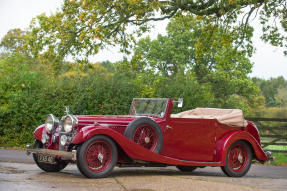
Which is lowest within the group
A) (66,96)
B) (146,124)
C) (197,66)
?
(146,124)

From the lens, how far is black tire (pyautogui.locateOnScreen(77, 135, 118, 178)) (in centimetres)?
718

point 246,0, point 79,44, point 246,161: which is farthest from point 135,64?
point 246,161

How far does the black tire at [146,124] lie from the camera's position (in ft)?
25.9

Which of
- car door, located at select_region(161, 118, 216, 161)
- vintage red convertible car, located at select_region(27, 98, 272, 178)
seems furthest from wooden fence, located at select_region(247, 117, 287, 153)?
car door, located at select_region(161, 118, 216, 161)

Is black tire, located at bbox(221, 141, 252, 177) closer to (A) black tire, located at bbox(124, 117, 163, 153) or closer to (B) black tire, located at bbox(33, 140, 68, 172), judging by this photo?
(A) black tire, located at bbox(124, 117, 163, 153)

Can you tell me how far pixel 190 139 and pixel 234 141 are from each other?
101 centimetres

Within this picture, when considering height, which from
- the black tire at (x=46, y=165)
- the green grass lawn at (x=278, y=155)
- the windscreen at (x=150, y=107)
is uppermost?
the windscreen at (x=150, y=107)

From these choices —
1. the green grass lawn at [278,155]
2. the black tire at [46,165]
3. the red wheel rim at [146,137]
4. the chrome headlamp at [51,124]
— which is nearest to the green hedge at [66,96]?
the green grass lawn at [278,155]

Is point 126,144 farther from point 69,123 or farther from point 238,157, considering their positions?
point 238,157

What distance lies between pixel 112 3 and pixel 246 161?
8.24 m

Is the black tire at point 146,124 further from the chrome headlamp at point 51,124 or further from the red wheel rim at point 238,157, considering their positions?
the red wheel rim at point 238,157

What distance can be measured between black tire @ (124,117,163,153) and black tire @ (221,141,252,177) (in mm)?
1711

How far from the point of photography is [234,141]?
910 cm

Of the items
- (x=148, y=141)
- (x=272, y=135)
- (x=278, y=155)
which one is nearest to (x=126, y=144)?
(x=148, y=141)
